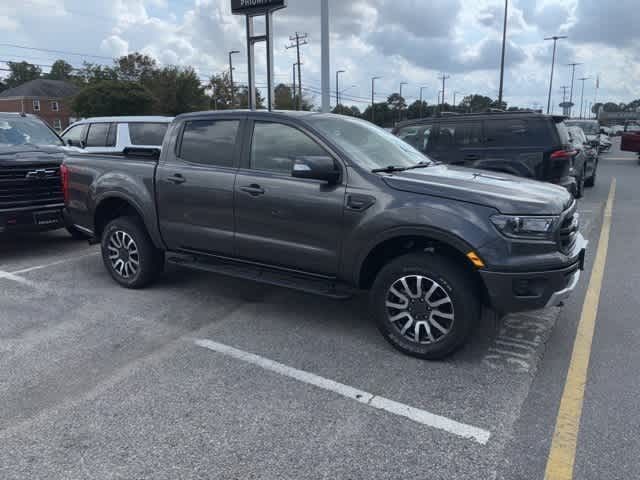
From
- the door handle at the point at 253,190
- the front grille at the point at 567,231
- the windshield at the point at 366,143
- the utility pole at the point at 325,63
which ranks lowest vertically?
the front grille at the point at 567,231

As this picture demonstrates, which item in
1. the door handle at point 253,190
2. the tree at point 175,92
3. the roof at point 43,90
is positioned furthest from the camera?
the roof at point 43,90

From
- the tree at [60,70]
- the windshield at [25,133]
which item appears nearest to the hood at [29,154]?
the windshield at [25,133]

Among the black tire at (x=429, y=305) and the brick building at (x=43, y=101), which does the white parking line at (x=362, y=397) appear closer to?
the black tire at (x=429, y=305)

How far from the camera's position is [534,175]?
8445 mm

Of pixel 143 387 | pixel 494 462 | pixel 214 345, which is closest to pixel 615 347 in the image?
pixel 494 462

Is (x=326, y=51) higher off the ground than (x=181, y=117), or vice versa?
(x=326, y=51)

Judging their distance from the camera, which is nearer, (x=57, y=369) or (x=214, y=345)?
(x=57, y=369)

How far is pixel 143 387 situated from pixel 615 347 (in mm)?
3559

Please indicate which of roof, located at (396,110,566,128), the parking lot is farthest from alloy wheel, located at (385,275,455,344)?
roof, located at (396,110,566,128)

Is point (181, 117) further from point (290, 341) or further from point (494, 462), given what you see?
point (494, 462)

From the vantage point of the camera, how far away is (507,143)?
868 centimetres

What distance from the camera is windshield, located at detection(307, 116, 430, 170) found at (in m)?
4.37

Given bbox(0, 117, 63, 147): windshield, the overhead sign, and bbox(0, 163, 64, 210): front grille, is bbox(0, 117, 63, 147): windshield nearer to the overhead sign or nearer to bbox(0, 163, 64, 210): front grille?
bbox(0, 163, 64, 210): front grille

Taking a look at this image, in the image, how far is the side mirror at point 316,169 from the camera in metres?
4.00
